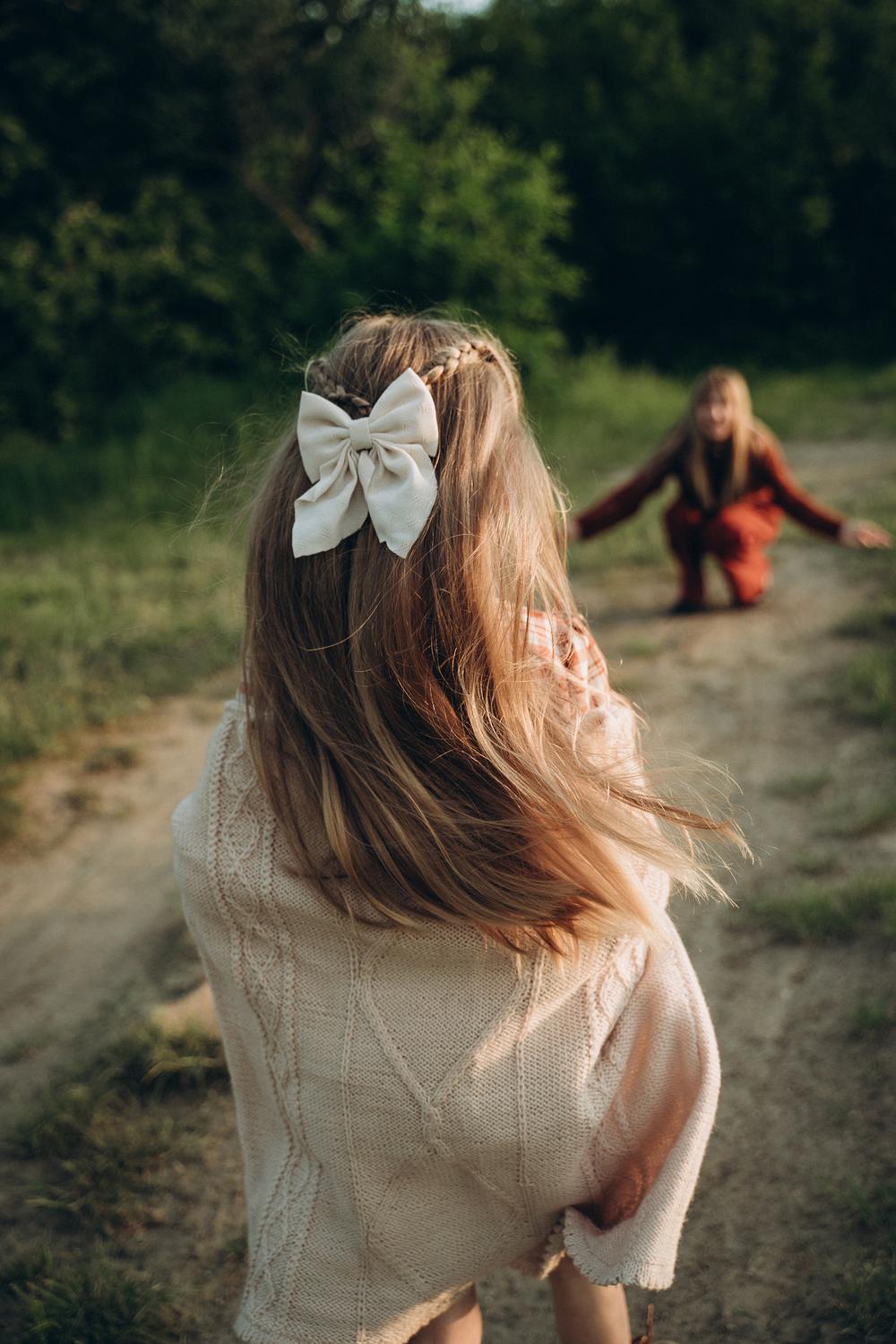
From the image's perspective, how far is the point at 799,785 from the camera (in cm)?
314

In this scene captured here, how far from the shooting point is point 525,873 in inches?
49.6

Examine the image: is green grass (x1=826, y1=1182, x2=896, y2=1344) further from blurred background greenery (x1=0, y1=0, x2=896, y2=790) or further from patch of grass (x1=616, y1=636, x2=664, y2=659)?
blurred background greenery (x1=0, y1=0, x2=896, y2=790)

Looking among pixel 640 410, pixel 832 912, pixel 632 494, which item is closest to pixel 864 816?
pixel 832 912

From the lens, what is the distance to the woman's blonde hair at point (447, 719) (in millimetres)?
1234

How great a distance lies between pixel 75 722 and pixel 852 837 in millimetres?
2648

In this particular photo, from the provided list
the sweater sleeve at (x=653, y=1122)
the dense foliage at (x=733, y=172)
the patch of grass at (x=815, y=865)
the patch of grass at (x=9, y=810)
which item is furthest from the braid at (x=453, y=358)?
the dense foliage at (x=733, y=172)

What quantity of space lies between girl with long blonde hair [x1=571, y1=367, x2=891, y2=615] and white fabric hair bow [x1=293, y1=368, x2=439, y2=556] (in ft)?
10.9

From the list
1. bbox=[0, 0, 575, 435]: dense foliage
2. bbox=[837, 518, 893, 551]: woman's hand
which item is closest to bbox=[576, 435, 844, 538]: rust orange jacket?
bbox=[837, 518, 893, 551]: woman's hand

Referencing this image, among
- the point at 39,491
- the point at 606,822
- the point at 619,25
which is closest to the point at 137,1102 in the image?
the point at 606,822

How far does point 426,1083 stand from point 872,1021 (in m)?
1.32

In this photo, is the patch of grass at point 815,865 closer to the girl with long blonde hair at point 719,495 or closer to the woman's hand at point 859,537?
the woman's hand at point 859,537

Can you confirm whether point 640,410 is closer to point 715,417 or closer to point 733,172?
point 715,417

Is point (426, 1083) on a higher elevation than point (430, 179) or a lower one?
lower

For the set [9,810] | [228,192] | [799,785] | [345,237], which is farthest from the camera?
[228,192]
